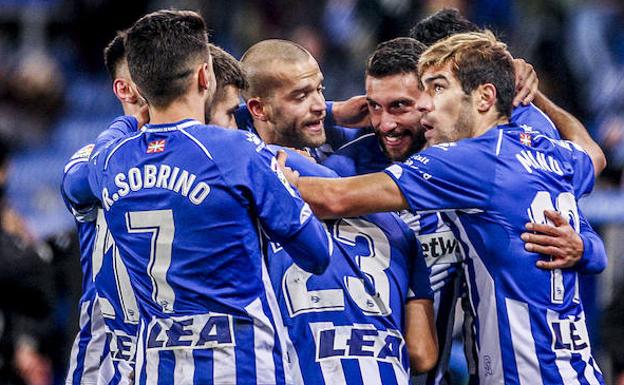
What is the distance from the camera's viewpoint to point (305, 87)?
6.16 m

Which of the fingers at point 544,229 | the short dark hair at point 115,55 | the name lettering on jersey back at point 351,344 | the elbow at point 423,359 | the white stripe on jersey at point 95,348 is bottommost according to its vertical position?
the elbow at point 423,359

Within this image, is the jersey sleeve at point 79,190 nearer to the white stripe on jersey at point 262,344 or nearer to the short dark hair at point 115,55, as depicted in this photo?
the short dark hair at point 115,55

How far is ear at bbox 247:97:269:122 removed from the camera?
20.3 ft

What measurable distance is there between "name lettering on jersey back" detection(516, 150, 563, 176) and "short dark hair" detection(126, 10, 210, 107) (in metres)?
1.53

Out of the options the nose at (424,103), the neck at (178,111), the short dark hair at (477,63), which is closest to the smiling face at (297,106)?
the nose at (424,103)

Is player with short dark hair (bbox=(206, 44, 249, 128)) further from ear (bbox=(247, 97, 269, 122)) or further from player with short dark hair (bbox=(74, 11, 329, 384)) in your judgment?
player with short dark hair (bbox=(74, 11, 329, 384))

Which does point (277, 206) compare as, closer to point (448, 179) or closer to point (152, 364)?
point (152, 364)

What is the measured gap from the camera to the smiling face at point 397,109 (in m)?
6.09

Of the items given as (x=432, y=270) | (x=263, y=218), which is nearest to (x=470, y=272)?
(x=432, y=270)

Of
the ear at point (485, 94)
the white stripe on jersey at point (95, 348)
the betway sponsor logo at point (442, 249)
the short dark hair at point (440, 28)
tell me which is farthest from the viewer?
the short dark hair at point (440, 28)

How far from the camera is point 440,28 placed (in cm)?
661

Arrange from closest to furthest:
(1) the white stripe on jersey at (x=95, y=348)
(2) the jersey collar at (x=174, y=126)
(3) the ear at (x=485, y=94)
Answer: (2) the jersey collar at (x=174, y=126) < (3) the ear at (x=485, y=94) < (1) the white stripe on jersey at (x=95, y=348)

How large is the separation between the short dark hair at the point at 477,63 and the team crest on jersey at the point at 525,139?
0.14 metres

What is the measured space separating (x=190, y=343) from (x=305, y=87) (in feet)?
5.86
